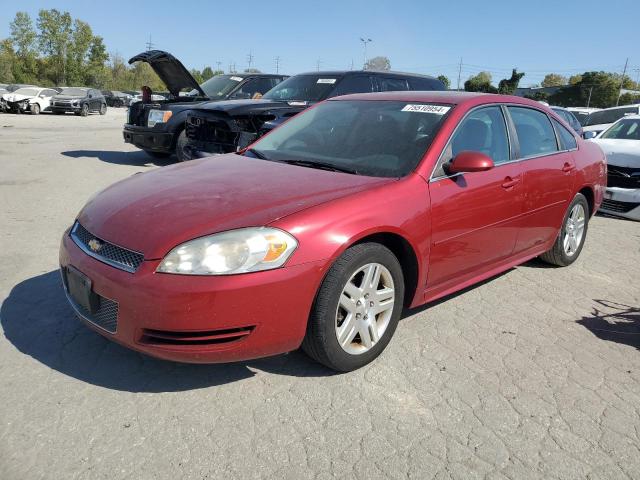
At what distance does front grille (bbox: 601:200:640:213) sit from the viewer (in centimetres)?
752

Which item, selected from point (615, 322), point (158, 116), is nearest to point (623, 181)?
point (615, 322)

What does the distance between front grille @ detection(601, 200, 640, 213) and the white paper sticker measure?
5.18 meters

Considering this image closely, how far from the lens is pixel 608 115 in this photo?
1551 centimetres

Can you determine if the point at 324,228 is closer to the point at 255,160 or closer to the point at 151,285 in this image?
the point at 151,285

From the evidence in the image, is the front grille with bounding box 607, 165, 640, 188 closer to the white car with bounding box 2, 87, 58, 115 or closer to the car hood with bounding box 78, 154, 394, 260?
the car hood with bounding box 78, 154, 394, 260

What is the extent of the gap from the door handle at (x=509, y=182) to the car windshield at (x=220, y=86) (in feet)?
26.3

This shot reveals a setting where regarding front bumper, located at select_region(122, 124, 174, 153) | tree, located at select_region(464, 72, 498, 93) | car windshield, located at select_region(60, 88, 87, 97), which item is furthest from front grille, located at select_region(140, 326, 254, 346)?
tree, located at select_region(464, 72, 498, 93)

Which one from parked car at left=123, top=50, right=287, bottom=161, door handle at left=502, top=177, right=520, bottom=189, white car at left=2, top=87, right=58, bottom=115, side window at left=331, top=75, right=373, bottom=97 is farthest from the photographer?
white car at left=2, top=87, right=58, bottom=115

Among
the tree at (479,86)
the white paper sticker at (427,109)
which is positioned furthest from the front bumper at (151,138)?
the tree at (479,86)

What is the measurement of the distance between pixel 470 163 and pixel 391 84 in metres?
6.00

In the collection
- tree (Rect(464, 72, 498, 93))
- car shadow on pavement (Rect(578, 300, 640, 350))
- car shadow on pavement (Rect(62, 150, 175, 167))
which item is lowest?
car shadow on pavement (Rect(578, 300, 640, 350))

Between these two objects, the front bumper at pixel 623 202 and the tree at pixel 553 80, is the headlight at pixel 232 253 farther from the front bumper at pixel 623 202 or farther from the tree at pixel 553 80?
the tree at pixel 553 80

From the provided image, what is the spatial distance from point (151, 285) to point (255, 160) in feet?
5.13

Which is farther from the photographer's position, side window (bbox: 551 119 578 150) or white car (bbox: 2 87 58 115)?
white car (bbox: 2 87 58 115)
